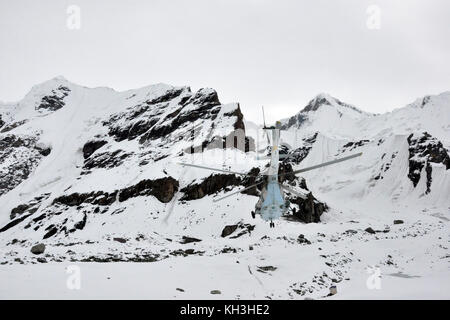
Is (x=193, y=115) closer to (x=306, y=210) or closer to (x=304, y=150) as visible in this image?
(x=306, y=210)

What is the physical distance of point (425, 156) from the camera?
379ft

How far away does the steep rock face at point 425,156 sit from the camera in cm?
11156

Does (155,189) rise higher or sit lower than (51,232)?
higher

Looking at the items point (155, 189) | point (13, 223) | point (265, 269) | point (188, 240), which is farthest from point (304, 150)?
point (265, 269)

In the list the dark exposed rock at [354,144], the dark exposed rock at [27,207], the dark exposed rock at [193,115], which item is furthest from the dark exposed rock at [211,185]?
the dark exposed rock at [354,144]

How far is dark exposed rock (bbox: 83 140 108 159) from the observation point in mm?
95938

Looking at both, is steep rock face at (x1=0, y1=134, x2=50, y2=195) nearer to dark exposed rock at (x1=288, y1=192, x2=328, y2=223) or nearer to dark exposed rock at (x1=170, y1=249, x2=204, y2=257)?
dark exposed rock at (x1=288, y1=192, x2=328, y2=223)

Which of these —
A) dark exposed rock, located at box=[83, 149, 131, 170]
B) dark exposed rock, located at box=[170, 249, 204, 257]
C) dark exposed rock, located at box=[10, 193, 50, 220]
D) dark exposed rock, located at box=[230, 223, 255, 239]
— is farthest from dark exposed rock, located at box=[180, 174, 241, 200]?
dark exposed rock, located at box=[10, 193, 50, 220]

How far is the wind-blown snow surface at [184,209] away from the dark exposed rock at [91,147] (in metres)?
0.40

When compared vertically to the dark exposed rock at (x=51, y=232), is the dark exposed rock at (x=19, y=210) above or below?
above

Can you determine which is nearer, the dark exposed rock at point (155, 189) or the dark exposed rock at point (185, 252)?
the dark exposed rock at point (185, 252)

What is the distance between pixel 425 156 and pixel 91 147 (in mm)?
106325

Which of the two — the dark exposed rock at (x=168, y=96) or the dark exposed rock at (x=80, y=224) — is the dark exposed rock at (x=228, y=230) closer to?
the dark exposed rock at (x=80, y=224)
